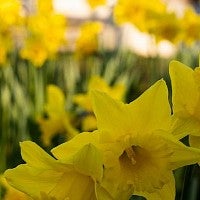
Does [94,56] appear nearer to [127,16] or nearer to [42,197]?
[127,16]

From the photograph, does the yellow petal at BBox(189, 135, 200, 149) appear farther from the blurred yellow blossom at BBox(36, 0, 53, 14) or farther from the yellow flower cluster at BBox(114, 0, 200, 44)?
the blurred yellow blossom at BBox(36, 0, 53, 14)

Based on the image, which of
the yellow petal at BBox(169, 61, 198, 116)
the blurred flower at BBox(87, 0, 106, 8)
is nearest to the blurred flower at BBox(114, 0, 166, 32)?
the blurred flower at BBox(87, 0, 106, 8)

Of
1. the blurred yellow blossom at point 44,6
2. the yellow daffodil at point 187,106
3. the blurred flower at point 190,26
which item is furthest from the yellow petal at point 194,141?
the blurred yellow blossom at point 44,6

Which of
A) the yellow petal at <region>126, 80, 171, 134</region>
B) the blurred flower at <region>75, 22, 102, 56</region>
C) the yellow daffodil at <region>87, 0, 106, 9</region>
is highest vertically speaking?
the yellow petal at <region>126, 80, 171, 134</region>

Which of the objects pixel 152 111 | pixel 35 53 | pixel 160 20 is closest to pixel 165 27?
pixel 160 20

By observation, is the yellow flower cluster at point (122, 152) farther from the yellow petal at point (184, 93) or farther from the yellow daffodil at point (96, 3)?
the yellow daffodil at point (96, 3)

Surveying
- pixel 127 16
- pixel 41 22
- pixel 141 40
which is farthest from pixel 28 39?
pixel 141 40
